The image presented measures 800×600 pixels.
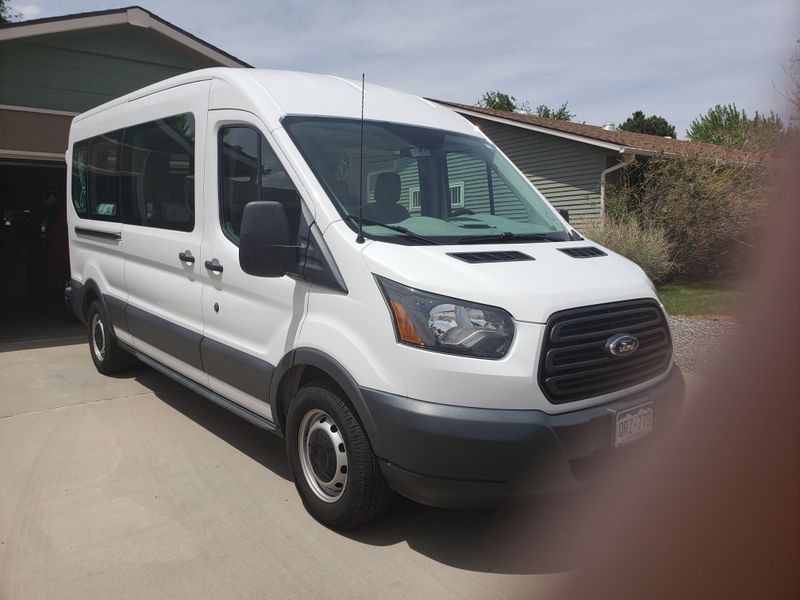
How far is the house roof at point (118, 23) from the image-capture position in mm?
8219

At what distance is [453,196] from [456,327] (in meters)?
1.44

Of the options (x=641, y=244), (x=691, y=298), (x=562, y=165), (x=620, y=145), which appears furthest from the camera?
(x=562, y=165)

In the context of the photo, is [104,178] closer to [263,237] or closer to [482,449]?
[263,237]

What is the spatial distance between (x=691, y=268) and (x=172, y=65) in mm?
10842

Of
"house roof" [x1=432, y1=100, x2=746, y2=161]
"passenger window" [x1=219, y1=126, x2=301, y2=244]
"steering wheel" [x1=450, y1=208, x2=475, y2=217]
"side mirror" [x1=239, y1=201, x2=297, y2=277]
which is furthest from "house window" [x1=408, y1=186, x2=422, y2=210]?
"house roof" [x1=432, y1=100, x2=746, y2=161]

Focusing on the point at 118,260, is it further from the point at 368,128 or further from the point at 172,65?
the point at 172,65

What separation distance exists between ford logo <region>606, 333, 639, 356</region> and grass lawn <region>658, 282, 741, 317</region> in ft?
18.7

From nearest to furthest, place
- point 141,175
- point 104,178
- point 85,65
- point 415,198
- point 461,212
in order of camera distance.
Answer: point 415,198 → point 461,212 → point 141,175 → point 104,178 → point 85,65

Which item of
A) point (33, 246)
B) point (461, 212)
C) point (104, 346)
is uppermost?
point (461, 212)

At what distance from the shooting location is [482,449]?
2682mm

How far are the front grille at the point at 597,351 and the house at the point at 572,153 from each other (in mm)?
12530

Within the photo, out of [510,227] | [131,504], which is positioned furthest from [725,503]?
[131,504]

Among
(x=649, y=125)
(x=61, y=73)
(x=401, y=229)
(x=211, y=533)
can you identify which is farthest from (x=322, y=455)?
(x=649, y=125)

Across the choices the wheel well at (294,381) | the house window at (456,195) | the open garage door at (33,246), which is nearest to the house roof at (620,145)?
the house window at (456,195)
